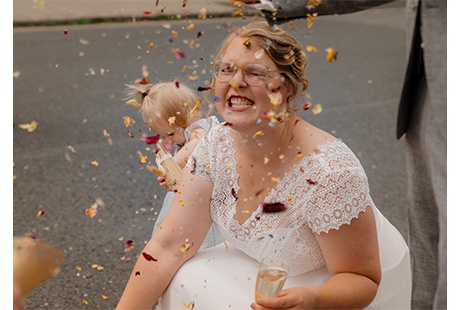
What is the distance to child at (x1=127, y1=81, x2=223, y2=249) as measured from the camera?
3266 mm

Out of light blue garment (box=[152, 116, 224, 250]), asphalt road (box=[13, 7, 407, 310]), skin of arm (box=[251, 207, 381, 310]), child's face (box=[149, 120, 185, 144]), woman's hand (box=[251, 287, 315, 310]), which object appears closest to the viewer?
woman's hand (box=[251, 287, 315, 310])

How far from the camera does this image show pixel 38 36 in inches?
348

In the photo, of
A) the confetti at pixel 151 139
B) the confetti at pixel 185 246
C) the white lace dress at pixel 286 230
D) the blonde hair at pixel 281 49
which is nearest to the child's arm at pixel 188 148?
the confetti at pixel 151 139

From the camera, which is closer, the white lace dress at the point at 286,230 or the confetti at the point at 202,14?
the white lace dress at the point at 286,230

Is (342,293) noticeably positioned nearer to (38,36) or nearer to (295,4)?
(295,4)

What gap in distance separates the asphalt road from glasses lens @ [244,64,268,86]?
202 millimetres

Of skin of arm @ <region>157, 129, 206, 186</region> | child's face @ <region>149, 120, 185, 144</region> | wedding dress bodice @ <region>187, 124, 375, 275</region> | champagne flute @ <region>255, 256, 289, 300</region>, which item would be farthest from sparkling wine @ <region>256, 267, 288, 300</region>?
child's face @ <region>149, 120, 185, 144</region>

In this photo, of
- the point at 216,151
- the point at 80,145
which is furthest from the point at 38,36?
the point at 216,151

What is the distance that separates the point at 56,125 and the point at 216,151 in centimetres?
355

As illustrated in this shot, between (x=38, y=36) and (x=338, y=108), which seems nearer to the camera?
(x=338, y=108)

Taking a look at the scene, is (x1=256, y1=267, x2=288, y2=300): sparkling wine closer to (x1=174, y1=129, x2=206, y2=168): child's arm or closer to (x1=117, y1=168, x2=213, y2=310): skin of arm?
(x1=117, y1=168, x2=213, y2=310): skin of arm

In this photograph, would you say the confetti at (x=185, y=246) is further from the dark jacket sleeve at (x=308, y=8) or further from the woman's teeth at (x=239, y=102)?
the dark jacket sleeve at (x=308, y=8)

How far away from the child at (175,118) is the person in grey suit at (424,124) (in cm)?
85

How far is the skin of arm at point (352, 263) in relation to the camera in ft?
7.93
